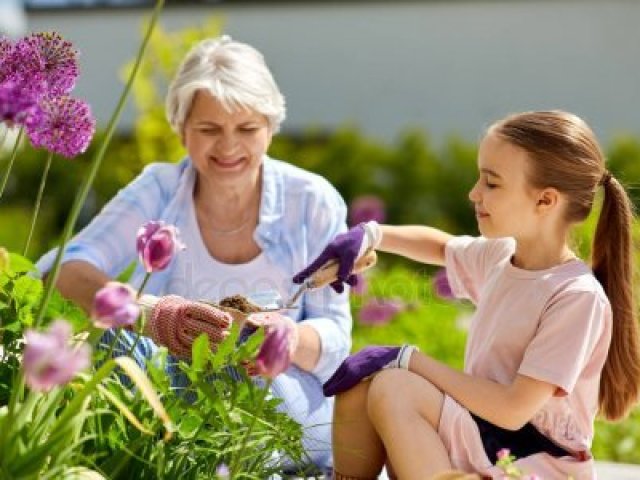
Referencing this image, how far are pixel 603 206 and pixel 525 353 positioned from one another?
395 millimetres

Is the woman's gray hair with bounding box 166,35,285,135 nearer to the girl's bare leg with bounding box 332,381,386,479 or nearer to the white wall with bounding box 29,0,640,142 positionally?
the girl's bare leg with bounding box 332,381,386,479

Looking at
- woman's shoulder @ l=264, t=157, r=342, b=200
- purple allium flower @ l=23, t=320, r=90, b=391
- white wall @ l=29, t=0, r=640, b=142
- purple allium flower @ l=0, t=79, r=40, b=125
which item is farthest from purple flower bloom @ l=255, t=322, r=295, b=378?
white wall @ l=29, t=0, r=640, b=142

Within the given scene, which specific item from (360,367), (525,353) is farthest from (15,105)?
(525,353)

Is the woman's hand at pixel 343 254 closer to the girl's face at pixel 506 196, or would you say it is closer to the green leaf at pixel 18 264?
the girl's face at pixel 506 196

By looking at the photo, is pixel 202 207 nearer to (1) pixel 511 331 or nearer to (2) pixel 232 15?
(1) pixel 511 331

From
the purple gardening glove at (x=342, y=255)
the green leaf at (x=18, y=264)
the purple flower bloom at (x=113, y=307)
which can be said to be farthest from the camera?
the purple gardening glove at (x=342, y=255)

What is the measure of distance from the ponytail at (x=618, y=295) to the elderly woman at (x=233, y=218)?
739 mm

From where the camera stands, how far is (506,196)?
2547 millimetres

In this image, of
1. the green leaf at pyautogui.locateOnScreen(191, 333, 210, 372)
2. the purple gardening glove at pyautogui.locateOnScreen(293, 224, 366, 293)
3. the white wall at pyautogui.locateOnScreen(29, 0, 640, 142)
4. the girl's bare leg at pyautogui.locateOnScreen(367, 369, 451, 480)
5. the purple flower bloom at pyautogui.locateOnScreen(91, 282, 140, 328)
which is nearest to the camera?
the purple flower bloom at pyautogui.locateOnScreen(91, 282, 140, 328)

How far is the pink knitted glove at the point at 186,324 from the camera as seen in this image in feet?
8.21

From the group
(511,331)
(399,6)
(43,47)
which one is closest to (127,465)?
(43,47)

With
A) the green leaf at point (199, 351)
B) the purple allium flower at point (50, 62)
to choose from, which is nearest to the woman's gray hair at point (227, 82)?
the purple allium flower at point (50, 62)

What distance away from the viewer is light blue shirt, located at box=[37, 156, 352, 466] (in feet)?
10.3

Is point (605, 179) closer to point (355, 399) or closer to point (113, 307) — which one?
point (355, 399)
